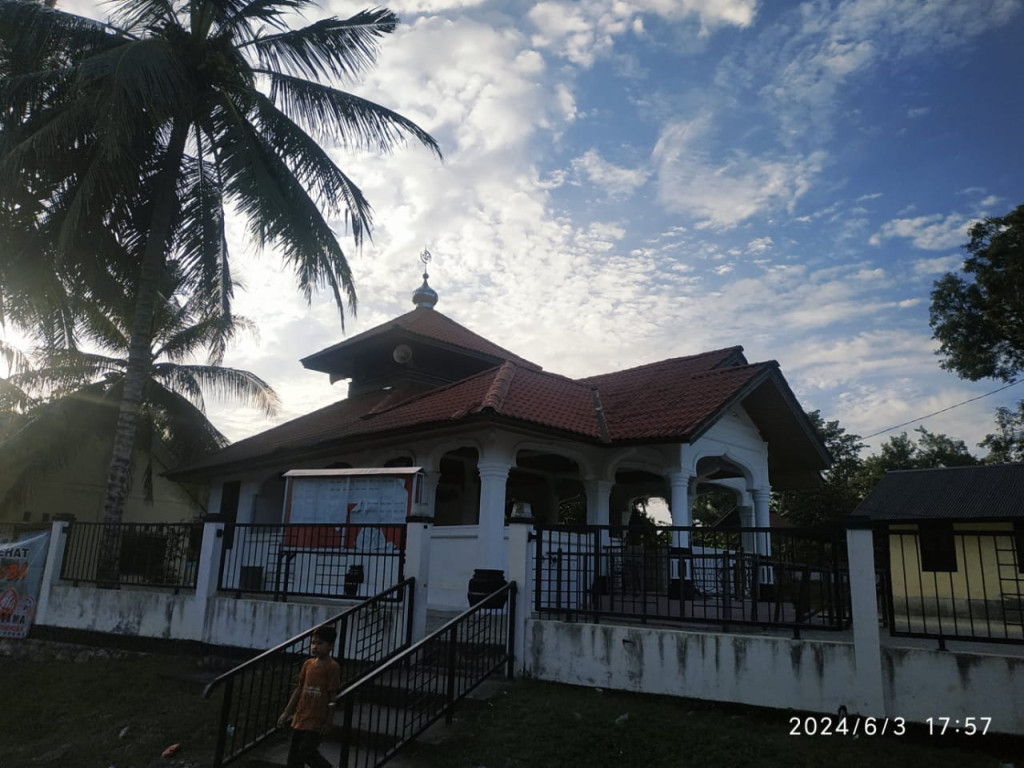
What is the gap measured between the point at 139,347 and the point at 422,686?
1087cm

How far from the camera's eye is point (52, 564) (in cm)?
1354

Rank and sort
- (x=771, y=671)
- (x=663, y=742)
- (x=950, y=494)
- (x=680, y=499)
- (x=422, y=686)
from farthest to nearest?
(x=950, y=494)
(x=680, y=499)
(x=771, y=671)
(x=422, y=686)
(x=663, y=742)

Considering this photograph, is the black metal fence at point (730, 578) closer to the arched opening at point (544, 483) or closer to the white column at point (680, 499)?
the white column at point (680, 499)

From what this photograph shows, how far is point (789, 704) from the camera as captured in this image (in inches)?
274

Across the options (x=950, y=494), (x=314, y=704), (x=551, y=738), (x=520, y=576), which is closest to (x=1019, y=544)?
(x=551, y=738)

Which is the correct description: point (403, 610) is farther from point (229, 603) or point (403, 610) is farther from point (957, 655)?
point (957, 655)

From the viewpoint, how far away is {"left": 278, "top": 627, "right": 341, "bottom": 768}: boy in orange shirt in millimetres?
A: 6297

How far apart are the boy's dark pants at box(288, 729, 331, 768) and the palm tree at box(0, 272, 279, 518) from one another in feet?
52.7

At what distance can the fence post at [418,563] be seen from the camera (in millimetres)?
8992

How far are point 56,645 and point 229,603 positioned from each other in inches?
167

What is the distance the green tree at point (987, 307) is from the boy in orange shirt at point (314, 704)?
85.0ft

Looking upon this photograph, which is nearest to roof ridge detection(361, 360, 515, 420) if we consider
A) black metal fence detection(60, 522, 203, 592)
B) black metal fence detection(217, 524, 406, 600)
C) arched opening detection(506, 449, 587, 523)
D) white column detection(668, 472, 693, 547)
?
arched opening detection(506, 449, 587, 523)

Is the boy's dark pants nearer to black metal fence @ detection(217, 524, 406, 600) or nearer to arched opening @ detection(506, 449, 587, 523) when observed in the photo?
black metal fence @ detection(217, 524, 406, 600)

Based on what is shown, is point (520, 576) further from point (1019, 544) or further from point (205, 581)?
point (205, 581)
